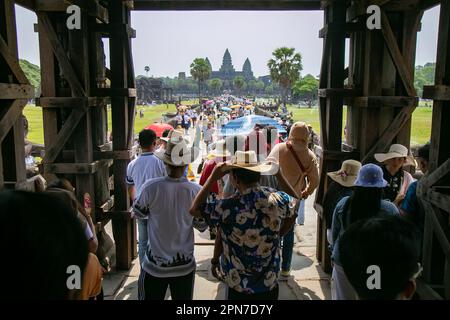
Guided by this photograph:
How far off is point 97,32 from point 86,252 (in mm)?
5047

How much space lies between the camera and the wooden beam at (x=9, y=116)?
12.2ft

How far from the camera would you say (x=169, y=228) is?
11.8 feet

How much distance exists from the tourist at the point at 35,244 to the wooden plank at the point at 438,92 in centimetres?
368

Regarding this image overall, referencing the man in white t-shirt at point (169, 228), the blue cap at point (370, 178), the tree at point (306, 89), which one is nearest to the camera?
the blue cap at point (370, 178)

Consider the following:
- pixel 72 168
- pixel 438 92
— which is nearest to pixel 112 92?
pixel 72 168

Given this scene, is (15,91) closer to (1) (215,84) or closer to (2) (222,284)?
(2) (222,284)

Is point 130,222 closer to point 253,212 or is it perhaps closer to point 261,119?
point 253,212

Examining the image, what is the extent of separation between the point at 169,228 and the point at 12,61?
2033 mm

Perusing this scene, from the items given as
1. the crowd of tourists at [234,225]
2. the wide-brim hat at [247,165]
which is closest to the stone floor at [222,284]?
the crowd of tourists at [234,225]

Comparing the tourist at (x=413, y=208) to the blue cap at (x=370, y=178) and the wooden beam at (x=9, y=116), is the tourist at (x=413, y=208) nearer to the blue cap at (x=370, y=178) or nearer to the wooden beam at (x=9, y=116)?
the blue cap at (x=370, y=178)

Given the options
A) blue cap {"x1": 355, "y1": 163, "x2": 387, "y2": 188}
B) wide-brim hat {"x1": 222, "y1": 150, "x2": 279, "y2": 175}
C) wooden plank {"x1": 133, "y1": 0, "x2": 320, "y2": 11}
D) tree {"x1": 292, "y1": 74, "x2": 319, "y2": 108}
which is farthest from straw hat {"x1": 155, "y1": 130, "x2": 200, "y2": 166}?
tree {"x1": 292, "y1": 74, "x2": 319, "y2": 108}

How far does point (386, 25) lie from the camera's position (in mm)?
5328
